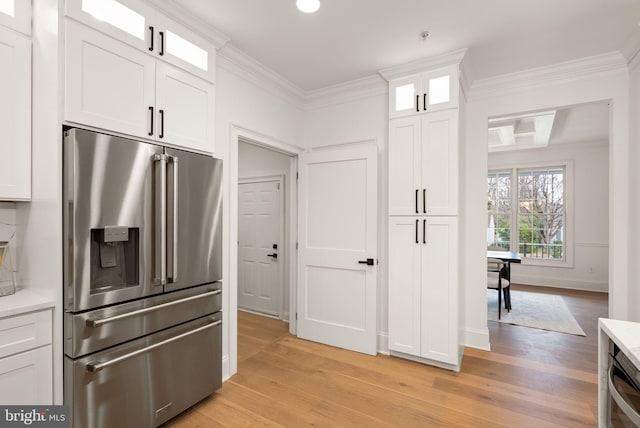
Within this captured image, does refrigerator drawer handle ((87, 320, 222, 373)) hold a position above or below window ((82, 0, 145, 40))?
below

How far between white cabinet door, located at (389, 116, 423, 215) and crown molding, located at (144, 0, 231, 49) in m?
1.69

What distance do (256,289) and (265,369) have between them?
1814 mm

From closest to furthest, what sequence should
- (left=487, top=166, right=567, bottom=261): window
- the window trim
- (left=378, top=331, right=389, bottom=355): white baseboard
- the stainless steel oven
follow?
the stainless steel oven < (left=378, top=331, right=389, bottom=355): white baseboard < the window trim < (left=487, top=166, right=567, bottom=261): window

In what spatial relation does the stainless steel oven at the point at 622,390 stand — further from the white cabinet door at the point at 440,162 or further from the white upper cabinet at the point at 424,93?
the white upper cabinet at the point at 424,93

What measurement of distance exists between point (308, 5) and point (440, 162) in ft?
5.46

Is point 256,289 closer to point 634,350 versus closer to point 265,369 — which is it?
point 265,369

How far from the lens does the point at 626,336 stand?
1.48 metres

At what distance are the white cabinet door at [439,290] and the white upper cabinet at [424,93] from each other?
1.04 m

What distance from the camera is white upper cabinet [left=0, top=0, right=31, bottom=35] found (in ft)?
5.28

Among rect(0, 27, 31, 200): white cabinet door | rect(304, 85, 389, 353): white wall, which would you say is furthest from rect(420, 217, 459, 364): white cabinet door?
rect(0, 27, 31, 200): white cabinet door

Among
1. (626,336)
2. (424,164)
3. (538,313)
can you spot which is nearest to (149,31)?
(424,164)

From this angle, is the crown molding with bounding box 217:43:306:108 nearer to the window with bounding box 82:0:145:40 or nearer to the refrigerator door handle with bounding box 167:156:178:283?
the window with bounding box 82:0:145:40

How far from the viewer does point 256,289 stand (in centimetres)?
462

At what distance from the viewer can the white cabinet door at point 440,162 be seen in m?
2.81
